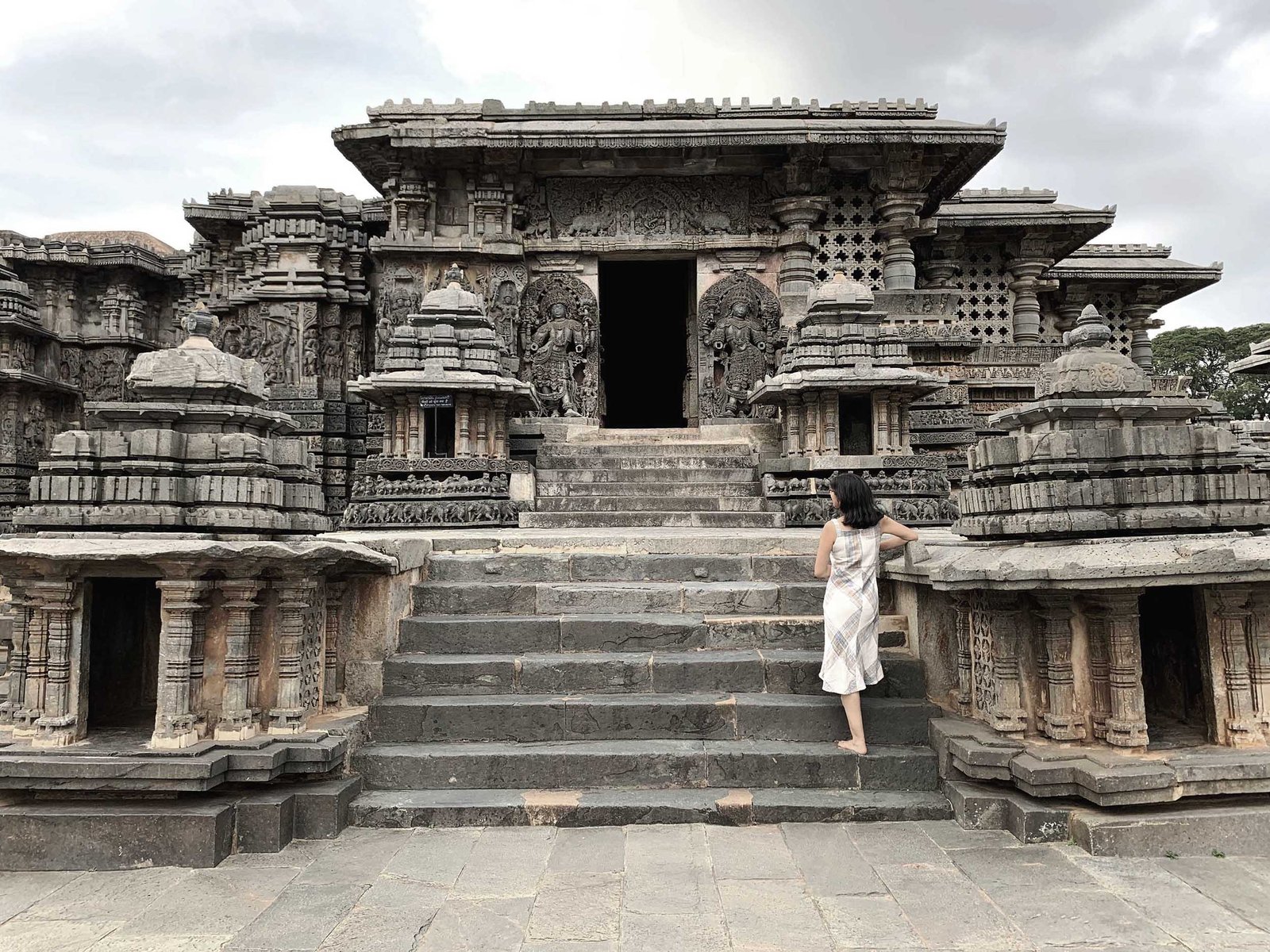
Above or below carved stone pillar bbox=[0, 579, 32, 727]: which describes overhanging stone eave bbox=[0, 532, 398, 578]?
above

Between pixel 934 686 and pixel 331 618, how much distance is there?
3606 mm

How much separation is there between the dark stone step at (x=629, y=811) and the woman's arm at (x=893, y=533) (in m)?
1.34

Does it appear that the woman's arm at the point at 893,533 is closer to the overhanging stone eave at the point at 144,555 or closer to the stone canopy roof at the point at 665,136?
the overhanging stone eave at the point at 144,555

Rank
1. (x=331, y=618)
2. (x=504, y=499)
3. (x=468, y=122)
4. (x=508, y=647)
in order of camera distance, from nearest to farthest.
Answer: (x=331, y=618) < (x=508, y=647) < (x=504, y=499) < (x=468, y=122)

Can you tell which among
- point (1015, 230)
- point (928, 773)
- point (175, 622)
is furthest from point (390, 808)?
point (1015, 230)

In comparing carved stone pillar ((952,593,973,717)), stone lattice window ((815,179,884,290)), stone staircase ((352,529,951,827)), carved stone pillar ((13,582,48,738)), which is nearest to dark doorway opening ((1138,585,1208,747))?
carved stone pillar ((952,593,973,717))

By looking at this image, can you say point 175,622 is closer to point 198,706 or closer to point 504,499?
point 198,706

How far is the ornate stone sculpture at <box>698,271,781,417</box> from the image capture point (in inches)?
435

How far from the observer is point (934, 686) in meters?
4.49

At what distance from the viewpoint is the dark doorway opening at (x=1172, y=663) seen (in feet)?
13.6

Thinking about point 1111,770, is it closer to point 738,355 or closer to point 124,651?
point 124,651

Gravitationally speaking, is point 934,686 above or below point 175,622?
below

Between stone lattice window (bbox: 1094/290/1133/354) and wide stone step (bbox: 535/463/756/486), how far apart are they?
36.8 feet

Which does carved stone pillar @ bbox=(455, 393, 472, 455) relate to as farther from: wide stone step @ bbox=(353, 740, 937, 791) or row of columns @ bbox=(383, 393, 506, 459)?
wide stone step @ bbox=(353, 740, 937, 791)
